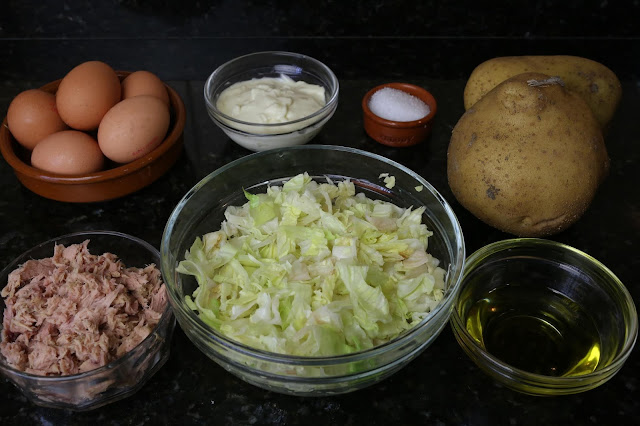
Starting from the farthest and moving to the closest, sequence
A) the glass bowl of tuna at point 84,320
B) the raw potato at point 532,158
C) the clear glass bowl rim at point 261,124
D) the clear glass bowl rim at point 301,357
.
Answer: the clear glass bowl rim at point 261,124 → the raw potato at point 532,158 → the glass bowl of tuna at point 84,320 → the clear glass bowl rim at point 301,357

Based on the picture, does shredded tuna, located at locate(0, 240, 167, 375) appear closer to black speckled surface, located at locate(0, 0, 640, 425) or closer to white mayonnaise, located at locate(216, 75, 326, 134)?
black speckled surface, located at locate(0, 0, 640, 425)

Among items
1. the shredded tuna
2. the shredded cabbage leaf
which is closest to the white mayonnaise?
the shredded cabbage leaf

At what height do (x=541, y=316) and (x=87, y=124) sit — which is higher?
(x=87, y=124)

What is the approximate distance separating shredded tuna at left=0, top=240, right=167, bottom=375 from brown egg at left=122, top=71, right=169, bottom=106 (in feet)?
1.85

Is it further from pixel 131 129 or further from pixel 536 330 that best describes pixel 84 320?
pixel 536 330

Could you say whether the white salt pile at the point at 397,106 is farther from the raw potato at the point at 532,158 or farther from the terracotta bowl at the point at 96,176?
the terracotta bowl at the point at 96,176

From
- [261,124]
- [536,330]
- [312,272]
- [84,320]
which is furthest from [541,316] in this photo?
[84,320]

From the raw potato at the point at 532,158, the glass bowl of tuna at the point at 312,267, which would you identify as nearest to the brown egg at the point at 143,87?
the glass bowl of tuna at the point at 312,267

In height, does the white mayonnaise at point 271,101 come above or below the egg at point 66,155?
above

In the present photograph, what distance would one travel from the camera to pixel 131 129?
4.98 feet

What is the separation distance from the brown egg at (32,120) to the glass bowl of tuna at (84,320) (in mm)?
423

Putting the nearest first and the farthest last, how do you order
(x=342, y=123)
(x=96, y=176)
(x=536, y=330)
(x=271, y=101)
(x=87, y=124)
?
(x=536, y=330) < (x=96, y=176) < (x=87, y=124) < (x=271, y=101) < (x=342, y=123)

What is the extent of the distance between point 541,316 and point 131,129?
114 cm

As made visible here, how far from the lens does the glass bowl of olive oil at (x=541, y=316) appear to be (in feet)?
3.72
